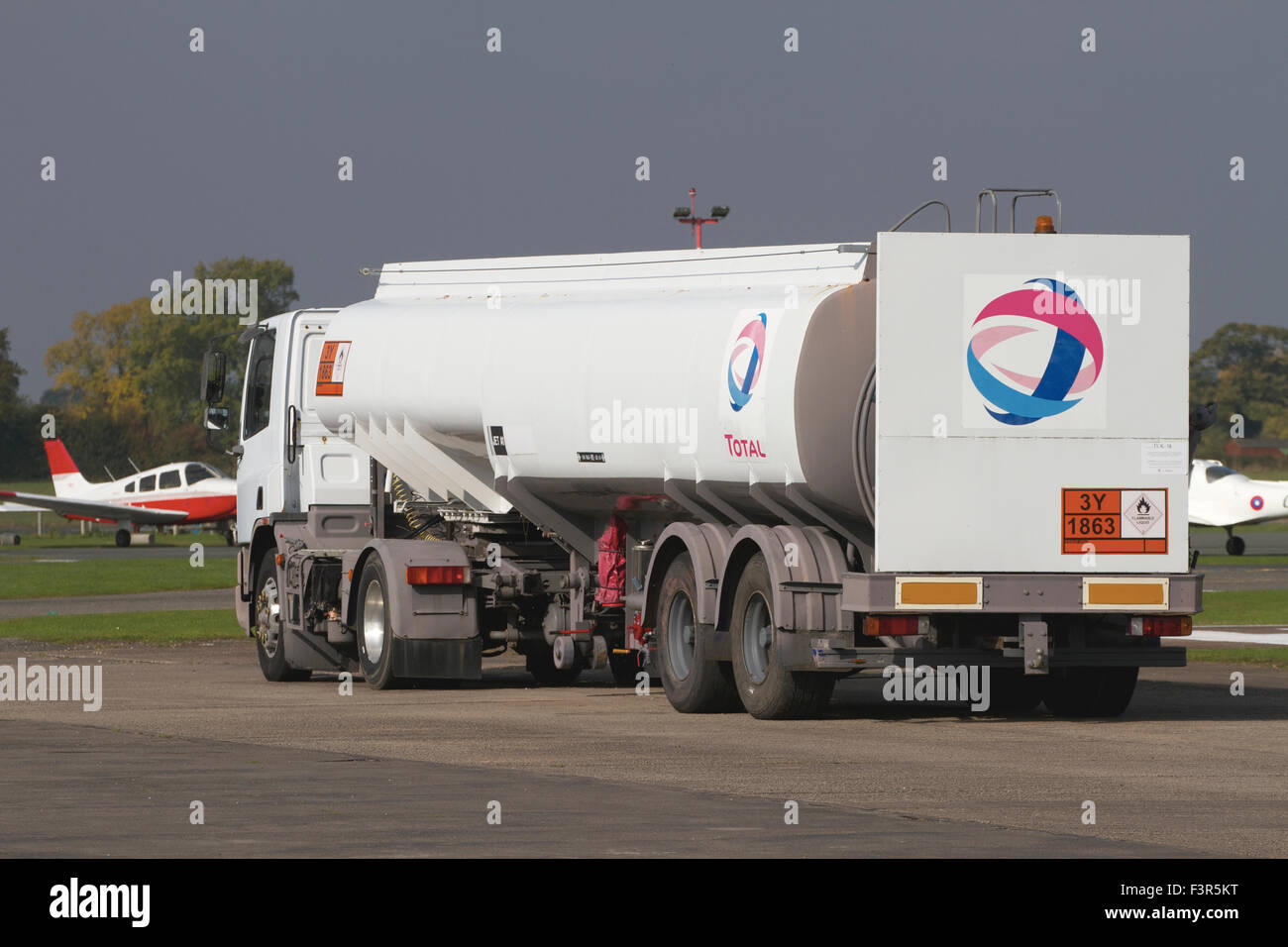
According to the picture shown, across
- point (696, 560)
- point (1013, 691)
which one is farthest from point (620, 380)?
point (1013, 691)

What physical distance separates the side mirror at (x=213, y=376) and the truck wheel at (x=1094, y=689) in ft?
33.4

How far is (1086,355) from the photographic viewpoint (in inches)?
655

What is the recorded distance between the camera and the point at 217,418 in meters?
25.6

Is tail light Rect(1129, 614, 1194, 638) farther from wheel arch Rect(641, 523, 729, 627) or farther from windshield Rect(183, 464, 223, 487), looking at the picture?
windshield Rect(183, 464, 223, 487)

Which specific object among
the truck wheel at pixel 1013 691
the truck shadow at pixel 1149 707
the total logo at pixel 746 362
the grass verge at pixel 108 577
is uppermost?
the total logo at pixel 746 362

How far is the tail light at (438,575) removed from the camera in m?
21.5

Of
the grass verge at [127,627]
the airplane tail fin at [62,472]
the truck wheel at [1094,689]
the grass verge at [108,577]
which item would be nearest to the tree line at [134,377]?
the airplane tail fin at [62,472]

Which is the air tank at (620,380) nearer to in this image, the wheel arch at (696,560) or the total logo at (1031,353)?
the wheel arch at (696,560)

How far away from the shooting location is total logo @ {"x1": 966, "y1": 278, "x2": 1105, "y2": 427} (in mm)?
16516

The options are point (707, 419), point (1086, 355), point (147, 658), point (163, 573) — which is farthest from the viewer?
point (163, 573)

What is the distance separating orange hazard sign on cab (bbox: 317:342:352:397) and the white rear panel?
27.1 ft

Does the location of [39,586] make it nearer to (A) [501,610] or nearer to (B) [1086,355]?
(A) [501,610]
